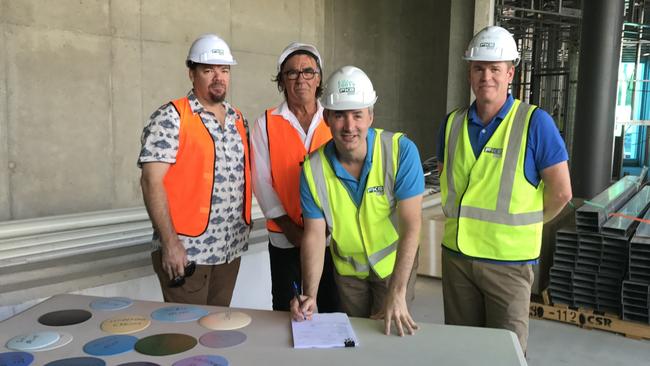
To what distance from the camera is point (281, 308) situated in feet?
9.45

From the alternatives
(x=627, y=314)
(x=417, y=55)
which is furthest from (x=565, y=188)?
(x=417, y=55)

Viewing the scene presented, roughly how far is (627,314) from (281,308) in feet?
9.49

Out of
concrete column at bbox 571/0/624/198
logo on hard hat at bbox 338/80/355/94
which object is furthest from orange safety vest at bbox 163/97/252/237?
concrete column at bbox 571/0/624/198

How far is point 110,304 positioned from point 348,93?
1.25 meters

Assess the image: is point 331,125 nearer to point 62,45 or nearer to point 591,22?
point 62,45

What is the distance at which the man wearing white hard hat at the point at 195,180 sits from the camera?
254 cm

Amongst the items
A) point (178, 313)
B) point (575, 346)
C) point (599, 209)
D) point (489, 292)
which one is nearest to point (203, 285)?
point (178, 313)

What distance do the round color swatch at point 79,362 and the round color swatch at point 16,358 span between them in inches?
2.9

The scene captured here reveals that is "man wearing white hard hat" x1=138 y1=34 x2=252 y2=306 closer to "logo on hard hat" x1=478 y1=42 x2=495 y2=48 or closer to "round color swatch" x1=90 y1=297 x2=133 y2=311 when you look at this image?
"round color swatch" x1=90 y1=297 x2=133 y2=311

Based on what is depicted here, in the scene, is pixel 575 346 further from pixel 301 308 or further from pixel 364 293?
pixel 301 308

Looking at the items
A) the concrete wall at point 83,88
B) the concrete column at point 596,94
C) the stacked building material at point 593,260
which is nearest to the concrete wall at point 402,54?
the concrete column at point 596,94

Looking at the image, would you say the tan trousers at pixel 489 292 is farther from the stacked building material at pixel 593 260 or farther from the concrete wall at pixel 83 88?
the concrete wall at pixel 83 88

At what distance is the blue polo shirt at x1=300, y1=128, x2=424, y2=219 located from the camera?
2.17 m

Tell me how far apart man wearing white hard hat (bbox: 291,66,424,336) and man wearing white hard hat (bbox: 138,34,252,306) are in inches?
24.1
